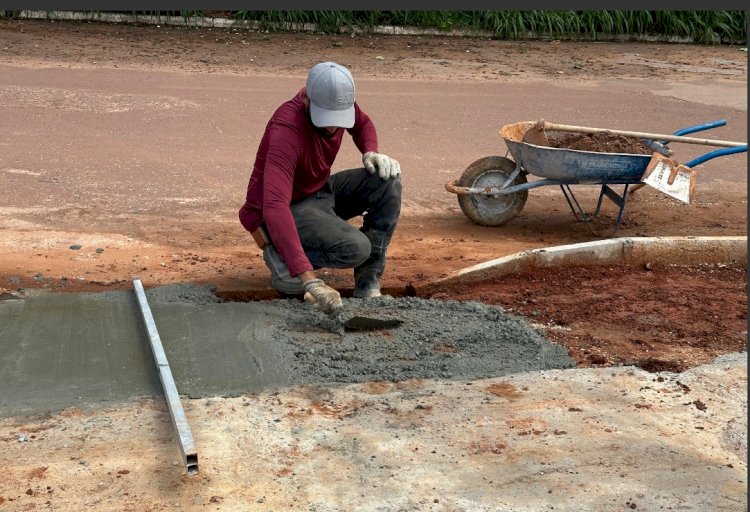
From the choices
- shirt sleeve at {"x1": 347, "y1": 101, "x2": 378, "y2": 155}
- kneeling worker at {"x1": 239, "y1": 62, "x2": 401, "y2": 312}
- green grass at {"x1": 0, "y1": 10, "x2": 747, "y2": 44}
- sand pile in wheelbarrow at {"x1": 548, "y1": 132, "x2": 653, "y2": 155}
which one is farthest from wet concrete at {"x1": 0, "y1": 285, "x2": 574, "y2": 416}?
green grass at {"x1": 0, "y1": 10, "x2": 747, "y2": 44}

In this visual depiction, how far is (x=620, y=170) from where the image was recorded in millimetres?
7250

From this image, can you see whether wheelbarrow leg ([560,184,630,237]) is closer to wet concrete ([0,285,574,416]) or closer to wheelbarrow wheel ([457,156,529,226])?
wheelbarrow wheel ([457,156,529,226])

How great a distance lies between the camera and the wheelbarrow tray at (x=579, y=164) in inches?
282

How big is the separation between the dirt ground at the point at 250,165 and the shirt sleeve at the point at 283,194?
37.7 inches

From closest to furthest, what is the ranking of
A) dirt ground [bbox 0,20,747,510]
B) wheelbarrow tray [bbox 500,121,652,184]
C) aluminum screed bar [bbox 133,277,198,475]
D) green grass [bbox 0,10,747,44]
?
aluminum screed bar [bbox 133,277,198,475]
dirt ground [bbox 0,20,747,510]
wheelbarrow tray [bbox 500,121,652,184]
green grass [bbox 0,10,747,44]

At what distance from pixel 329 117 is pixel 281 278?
99 centimetres

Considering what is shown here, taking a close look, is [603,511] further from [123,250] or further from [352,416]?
[123,250]

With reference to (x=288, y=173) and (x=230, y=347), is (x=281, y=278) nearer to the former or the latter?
(x=288, y=173)

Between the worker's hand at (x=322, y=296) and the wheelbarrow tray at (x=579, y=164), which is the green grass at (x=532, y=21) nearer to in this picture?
the wheelbarrow tray at (x=579, y=164)

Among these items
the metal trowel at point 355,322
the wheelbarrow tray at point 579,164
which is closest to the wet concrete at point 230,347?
the metal trowel at point 355,322

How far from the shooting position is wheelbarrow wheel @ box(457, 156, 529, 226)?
299 inches

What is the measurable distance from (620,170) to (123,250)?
3572 mm

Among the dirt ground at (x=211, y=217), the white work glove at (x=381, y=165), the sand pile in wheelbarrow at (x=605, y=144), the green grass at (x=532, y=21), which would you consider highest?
the green grass at (x=532, y=21)

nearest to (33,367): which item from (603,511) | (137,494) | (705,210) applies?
(137,494)
